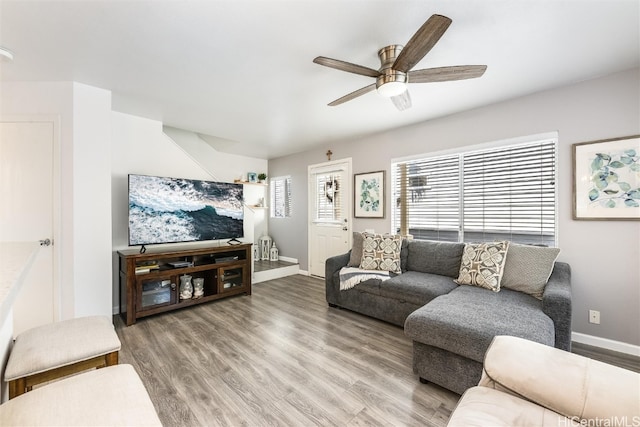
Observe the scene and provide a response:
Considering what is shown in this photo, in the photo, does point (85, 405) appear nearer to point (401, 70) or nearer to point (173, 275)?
point (401, 70)

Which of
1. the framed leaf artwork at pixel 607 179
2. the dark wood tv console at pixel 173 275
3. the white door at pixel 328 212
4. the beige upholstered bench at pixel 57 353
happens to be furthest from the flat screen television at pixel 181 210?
the framed leaf artwork at pixel 607 179

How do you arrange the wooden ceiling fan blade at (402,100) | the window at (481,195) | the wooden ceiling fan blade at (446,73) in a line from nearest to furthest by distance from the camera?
1. the wooden ceiling fan blade at (446,73)
2. the wooden ceiling fan blade at (402,100)
3. the window at (481,195)

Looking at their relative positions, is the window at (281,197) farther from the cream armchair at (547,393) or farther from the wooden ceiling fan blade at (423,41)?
the cream armchair at (547,393)

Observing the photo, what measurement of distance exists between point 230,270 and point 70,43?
2.76 m

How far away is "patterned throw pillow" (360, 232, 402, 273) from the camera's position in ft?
10.4

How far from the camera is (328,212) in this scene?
4.71 m

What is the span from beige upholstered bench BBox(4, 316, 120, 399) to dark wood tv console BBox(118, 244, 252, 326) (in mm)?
1561

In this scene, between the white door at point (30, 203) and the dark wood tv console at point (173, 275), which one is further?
the dark wood tv console at point (173, 275)

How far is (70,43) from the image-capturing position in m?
1.90

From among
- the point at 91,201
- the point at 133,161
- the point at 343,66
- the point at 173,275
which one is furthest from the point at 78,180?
the point at 343,66

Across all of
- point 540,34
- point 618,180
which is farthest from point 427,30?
point 618,180

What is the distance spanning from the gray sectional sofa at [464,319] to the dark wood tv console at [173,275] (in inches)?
82.7

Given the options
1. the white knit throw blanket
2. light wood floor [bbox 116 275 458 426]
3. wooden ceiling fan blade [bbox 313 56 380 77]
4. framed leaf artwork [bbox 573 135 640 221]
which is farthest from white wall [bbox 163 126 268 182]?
framed leaf artwork [bbox 573 135 640 221]

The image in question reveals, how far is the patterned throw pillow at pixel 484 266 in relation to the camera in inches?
96.5
